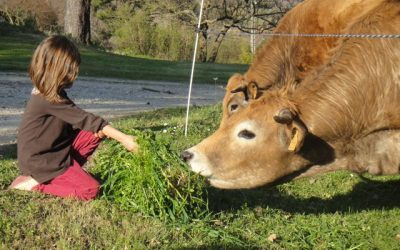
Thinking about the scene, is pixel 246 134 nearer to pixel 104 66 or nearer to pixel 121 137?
pixel 121 137

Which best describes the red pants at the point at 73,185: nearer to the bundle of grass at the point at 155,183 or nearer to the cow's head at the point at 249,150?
the bundle of grass at the point at 155,183

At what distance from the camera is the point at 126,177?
523 centimetres

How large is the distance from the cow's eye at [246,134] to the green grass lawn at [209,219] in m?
0.59

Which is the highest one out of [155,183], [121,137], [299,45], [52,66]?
[299,45]

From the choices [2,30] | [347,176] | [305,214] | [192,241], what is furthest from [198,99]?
[2,30]

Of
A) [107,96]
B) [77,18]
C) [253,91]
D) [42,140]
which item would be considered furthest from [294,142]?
[77,18]

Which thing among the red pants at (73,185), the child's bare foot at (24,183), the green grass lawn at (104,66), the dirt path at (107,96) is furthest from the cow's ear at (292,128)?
the green grass lawn at (104,66)

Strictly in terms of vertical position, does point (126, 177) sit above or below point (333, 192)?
above

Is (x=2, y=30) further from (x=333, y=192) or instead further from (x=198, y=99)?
(x=333, y=192)

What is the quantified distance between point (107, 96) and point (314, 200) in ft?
28.9

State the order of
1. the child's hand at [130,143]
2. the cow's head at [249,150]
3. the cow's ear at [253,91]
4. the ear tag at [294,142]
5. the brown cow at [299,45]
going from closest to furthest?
the ear tag at [294,142], the cow's head at [249,150], the child's hand at [130,143], the cow's ear at [253,91], the brown cow at [299,45]

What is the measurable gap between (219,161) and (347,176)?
326 cm

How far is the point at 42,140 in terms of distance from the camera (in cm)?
542

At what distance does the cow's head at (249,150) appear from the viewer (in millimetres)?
4934
